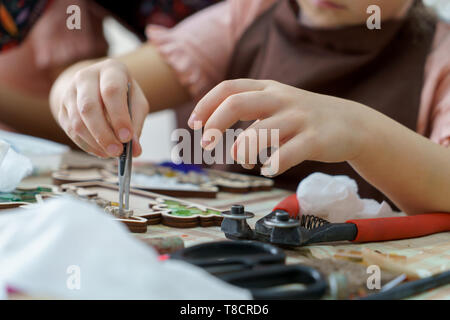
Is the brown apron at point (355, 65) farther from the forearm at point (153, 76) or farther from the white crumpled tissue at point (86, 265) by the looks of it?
the white crumpled tissue at point (86, 265)

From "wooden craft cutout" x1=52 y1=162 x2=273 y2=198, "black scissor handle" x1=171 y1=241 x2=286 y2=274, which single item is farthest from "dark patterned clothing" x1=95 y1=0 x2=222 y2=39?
"black scissor handle" x1=171 y1=241 x2=286 y2=274

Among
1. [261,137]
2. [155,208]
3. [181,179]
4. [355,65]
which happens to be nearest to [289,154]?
[261,137]

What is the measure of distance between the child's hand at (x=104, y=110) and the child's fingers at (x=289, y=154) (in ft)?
0.44

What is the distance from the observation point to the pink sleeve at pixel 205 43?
0.87 meters

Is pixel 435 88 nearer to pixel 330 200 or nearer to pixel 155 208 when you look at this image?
pixel 330 200

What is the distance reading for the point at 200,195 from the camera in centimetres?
55

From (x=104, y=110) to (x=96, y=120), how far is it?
0.02m

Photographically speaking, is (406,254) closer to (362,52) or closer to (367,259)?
(367,259)

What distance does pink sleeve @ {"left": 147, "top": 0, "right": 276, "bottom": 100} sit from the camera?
2.86 ft

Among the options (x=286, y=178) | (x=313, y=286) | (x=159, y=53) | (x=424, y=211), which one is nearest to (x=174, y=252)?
(x=313, y=286)

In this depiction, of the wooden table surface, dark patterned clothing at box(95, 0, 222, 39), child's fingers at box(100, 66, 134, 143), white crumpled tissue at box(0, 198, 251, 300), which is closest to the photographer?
white crumpled tissue at box(0, 198, 251, 300)

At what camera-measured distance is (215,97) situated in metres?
0.38

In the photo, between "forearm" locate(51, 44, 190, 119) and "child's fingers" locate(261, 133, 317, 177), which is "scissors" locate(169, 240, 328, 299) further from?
"forearm" locate(51, 44, 190, 119)

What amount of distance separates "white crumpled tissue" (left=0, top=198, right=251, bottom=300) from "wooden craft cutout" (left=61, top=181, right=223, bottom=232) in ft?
0.48
